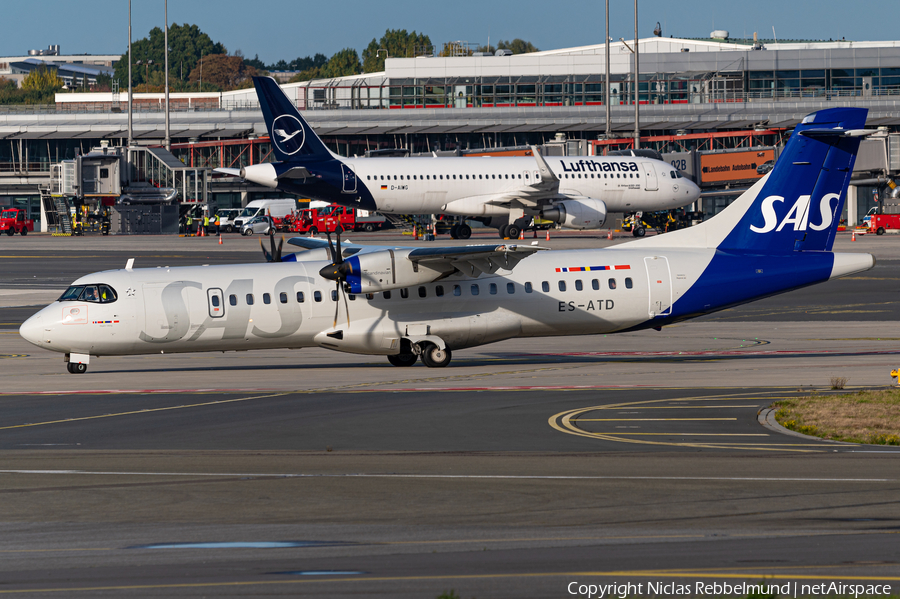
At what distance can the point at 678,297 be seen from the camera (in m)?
30.1

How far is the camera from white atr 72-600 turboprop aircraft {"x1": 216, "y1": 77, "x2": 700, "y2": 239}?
66625 mm

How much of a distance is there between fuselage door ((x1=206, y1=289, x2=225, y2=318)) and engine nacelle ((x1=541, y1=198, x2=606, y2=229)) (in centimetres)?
4112

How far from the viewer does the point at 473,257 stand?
28094mm

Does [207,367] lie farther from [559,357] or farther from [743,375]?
[743,375]

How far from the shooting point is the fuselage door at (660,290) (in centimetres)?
3005

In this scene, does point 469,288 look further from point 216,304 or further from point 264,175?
point 264,175

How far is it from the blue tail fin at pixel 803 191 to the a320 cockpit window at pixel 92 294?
18165 millimetres

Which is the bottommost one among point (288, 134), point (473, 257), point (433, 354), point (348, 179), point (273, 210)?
point (433, 354)

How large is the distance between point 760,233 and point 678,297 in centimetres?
349

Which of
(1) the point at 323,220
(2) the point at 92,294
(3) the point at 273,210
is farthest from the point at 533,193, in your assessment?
(2) the point at 92,294

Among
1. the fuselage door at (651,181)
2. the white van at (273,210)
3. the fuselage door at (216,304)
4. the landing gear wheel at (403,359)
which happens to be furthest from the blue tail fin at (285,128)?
the fuselage door at (216,304)

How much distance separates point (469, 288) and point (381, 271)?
3021mm

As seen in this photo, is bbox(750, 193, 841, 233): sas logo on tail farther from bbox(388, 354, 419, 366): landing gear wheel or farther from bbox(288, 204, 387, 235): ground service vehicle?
bbox(288, 204, 387, 235): ground service vehicle

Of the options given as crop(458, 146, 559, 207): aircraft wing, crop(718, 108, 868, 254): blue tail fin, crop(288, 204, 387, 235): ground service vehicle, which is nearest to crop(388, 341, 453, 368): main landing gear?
crop(718, 108, 868, 254): blue tail fin
